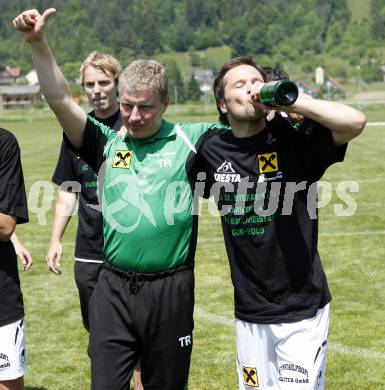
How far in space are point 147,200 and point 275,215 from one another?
2.30 feet

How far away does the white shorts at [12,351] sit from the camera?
15.8 ft

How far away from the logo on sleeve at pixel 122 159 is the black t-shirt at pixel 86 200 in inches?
64.1

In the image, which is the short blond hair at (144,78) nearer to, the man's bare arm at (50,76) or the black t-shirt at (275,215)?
the man's bare arm at (50,76)

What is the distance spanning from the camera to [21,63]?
194000 millimetres

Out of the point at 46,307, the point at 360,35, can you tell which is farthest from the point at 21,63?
the point at 46,307

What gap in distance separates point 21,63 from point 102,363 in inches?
7748

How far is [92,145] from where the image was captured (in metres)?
4.49

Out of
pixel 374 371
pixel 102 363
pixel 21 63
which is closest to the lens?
pixel 102 363

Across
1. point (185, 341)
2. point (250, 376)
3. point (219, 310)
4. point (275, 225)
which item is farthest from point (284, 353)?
point (219, 310)

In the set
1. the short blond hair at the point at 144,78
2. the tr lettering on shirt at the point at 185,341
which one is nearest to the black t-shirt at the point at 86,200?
the short blond hair at the point at 144,78

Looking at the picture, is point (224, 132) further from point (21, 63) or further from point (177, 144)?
point (21, 63)

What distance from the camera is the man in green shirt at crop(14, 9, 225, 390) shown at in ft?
14.1

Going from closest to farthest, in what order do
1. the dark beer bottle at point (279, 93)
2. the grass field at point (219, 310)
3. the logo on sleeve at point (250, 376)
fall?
the dark beer bottle at point (279, 93), the logo on sleeve at point (250, 376), the grass field at point (219, 310)

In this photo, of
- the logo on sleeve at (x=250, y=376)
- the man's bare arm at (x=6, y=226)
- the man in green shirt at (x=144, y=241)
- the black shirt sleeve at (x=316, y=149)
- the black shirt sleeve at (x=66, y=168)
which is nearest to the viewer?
the black shirt sleeve at (x=316, y=149)
